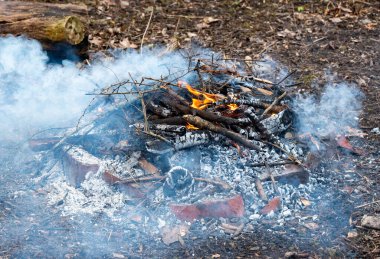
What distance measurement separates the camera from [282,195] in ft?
14.6

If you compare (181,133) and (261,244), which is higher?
(181,133)

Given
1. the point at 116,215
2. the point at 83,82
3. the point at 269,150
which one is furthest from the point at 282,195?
the point at 83,82

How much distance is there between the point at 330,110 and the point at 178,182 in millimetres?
2227

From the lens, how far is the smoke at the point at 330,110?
531 centimetres

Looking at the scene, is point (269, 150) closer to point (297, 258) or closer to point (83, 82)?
point (297, 258)


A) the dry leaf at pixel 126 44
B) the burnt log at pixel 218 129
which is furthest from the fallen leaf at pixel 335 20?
the burnt log at pixel 218 129

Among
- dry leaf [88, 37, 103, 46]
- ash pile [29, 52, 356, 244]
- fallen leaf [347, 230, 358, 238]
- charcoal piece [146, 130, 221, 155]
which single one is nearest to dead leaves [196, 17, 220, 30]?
dry leaf [88, 37, 103, 46]

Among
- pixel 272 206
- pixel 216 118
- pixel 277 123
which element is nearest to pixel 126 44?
pixel 216 118

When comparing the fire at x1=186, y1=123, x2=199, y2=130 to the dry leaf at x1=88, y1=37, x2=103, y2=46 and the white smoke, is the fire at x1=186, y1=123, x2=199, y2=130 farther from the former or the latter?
the dry leaf at x1=88, y1=37, x2=103, y2=46

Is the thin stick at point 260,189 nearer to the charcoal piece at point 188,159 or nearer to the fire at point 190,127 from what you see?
the charcoal piece at point 188,159

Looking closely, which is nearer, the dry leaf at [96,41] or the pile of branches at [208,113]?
the pile of branches at [208,113]

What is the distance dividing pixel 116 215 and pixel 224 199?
877mm

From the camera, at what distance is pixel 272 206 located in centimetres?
434

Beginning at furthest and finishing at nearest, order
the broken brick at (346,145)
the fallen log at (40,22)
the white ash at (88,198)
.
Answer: the fallen log at (40,22) → the broken brick at (346,145) → the white ash at (88,198)
